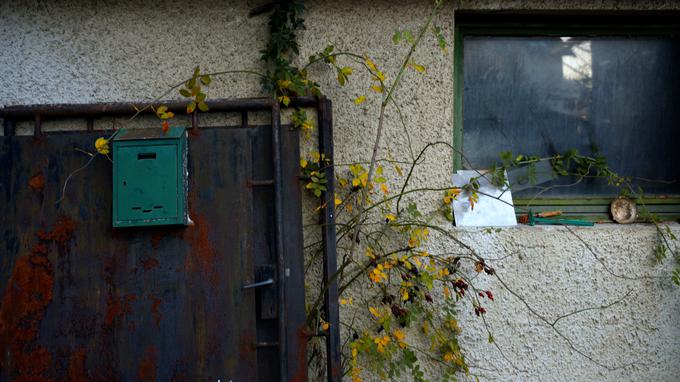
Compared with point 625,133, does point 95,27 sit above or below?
above

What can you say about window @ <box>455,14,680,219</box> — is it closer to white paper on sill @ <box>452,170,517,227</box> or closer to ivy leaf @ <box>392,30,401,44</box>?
→ white paper on sill @ <box>452,170,517,227</box>

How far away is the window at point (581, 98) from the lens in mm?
3465

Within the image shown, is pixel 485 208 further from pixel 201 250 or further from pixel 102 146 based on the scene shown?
pixel 102 146

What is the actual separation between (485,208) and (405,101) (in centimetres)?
74

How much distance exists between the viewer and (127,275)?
9.26 ft

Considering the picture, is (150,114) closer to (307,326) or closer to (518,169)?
(307,326)

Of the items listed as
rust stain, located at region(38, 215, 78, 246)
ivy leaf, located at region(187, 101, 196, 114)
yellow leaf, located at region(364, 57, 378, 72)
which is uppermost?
yellow leaf, located at region(364, 57, 378, 72)

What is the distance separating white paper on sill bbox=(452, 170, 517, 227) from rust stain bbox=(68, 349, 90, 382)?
6.64 ft

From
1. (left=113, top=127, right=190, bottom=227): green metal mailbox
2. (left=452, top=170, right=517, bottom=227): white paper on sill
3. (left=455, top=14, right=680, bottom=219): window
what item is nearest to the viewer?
(left=113, top=127, right=190, bottom=227): green metal mailbox

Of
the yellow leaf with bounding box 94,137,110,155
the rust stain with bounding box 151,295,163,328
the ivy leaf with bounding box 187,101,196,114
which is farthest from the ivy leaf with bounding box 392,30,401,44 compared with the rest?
the rust stain with bounding box 151,295,163,328

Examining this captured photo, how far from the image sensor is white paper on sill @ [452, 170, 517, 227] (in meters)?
3.22

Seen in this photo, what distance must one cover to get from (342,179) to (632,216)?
1728mm

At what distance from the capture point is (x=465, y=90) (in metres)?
3.46

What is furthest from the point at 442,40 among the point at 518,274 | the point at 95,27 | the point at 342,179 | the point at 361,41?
the point at 95,27
